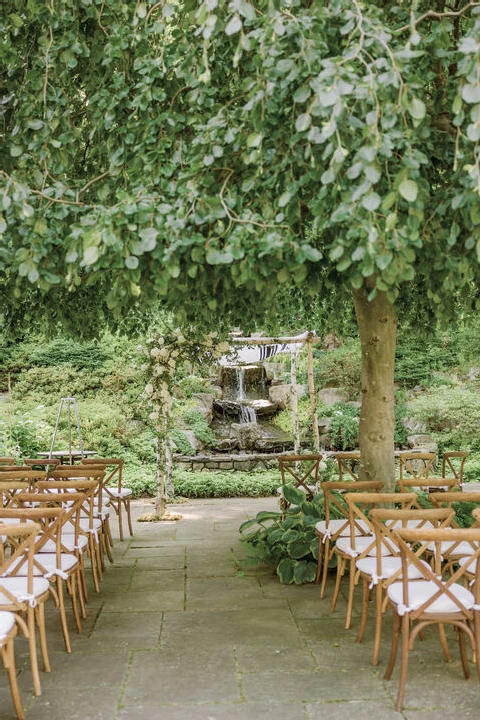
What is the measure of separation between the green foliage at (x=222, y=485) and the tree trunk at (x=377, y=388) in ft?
15.4

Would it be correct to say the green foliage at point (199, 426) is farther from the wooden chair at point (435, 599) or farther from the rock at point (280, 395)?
the wooden chair at point (435, 599)

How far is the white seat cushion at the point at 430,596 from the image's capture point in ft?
11.3

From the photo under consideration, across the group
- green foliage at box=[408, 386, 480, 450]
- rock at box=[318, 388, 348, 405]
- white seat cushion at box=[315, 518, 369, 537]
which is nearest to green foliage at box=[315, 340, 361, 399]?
rock at box=[318, 388, 348, 405]

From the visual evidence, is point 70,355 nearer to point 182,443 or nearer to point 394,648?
point 182,443

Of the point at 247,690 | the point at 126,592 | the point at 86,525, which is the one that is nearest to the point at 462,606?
the point at 247,690

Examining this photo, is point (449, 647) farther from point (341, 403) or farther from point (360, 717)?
point (341, 403)

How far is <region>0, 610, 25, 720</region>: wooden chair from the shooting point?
10.5 feet

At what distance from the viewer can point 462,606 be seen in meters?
3.42

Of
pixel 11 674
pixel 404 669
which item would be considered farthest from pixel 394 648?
pixel 11 674

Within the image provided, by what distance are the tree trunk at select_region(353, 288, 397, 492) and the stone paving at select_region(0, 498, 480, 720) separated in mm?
1397

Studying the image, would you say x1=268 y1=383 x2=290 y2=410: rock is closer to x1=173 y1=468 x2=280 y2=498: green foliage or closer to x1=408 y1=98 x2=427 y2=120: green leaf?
x1=173 y1=468 x2=280 y2=498: green foliage

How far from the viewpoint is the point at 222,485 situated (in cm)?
1093

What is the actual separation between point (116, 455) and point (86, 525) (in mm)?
6942

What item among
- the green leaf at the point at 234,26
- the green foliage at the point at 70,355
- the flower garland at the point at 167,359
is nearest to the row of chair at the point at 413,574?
the green leaf at the point at 234,26
